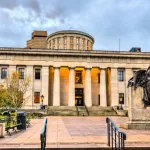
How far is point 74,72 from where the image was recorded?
5719 cm

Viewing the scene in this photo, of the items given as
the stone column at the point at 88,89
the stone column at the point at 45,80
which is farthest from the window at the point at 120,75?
the stone column at the point at 45,80

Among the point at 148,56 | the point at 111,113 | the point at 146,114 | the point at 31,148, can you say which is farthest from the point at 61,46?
the point at 31,148

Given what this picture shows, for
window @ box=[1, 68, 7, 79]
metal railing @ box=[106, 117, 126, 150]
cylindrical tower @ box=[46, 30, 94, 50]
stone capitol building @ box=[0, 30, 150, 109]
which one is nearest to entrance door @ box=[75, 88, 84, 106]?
stone capitol building @ box=[0, 30, 150, 109]

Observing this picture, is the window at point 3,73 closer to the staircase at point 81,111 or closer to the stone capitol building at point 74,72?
the stone capitol building at point 74,72

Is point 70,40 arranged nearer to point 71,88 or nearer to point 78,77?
point 78,77

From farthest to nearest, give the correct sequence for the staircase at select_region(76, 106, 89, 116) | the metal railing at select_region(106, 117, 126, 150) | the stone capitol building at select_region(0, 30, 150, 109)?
the stone capitol building at select_region(0, 30, 150, 109) < the staircase at select_region(76, 106, 89, 116) < the metal railing at select_region(106, 117, 126, 150)

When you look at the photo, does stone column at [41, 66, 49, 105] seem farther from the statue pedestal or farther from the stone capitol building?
the statue pedestal

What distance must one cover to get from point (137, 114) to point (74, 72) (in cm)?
3965

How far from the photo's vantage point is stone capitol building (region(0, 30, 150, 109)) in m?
55.4

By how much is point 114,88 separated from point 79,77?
885 centimetres

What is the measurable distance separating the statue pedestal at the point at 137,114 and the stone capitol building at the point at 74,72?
37.5m

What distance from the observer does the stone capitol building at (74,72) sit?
5538cm

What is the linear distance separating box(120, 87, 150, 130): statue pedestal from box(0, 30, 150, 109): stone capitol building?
37.5 metres

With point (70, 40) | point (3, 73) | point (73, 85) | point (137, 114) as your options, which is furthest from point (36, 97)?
point (137, 114)
